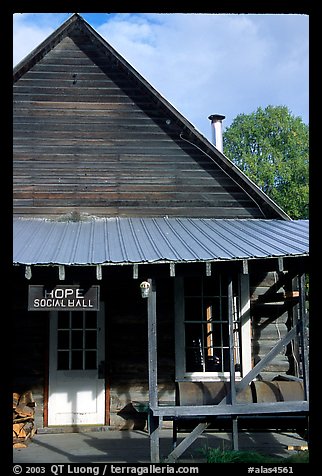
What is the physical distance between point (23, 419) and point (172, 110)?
632 cm

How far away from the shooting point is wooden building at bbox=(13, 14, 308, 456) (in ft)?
31.8

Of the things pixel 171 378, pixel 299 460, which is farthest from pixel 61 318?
pixel 299 460

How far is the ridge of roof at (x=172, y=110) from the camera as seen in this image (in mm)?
10484

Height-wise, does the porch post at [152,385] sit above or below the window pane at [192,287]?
below

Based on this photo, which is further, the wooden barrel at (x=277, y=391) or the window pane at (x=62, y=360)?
the window pane at (x=62, y=360)

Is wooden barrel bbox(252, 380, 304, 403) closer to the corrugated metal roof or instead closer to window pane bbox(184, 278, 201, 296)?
the corrugated metal roof

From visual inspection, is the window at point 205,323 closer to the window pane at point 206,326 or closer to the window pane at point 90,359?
the window pane at point 206,326

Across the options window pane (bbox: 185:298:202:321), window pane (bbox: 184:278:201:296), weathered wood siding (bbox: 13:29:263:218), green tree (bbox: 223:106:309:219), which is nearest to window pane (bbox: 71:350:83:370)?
window pane (bbox: 185:298:202:321)

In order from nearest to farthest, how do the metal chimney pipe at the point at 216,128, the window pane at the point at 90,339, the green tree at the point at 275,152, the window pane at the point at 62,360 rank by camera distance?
the window pane at the point at 62,360
the window pane at the point at 90,339
the metal chimney pipe at the point at 216,128
the green tree at the point at 275,152

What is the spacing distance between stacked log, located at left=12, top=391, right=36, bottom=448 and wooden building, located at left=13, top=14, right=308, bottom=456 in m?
0.25

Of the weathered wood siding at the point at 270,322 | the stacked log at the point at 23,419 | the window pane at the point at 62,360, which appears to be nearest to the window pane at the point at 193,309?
the weathered wood siding at the point at 270,322

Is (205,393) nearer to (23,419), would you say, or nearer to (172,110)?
(23,419)

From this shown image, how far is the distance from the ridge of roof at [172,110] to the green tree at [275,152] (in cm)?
3107
